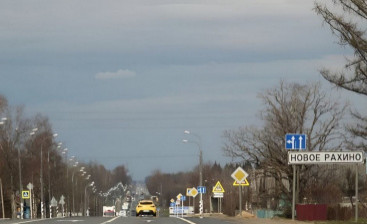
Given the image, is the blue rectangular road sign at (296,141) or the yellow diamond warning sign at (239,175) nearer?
the blue rectangular road sign at (296,141)

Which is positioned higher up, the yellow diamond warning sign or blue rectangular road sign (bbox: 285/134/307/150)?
blue rectangular road sign (bbox: 285/134/307/150)

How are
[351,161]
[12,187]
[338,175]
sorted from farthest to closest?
1. [12,187]
2. [338,175]
3. [351,161]

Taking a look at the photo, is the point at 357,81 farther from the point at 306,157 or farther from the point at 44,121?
the point at 44,121

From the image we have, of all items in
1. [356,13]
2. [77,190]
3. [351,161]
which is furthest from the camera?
[77,190]

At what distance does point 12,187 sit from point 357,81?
77685 millimetres

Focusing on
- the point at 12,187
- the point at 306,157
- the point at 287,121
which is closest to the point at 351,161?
the point at 306,157

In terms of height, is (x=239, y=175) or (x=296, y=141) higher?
(x=296, y=141)

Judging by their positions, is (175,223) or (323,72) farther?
(175,223)

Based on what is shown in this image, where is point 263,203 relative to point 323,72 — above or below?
below

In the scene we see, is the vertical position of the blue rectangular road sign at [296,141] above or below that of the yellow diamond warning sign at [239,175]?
above

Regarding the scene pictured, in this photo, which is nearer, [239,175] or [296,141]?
[296,141]

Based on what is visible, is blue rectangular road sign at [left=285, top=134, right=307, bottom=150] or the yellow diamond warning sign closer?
blue rectangular road sign at [left=285, top=134, right=307, bottom=150]

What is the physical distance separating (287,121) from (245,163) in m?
5.63

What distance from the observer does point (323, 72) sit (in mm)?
39281
